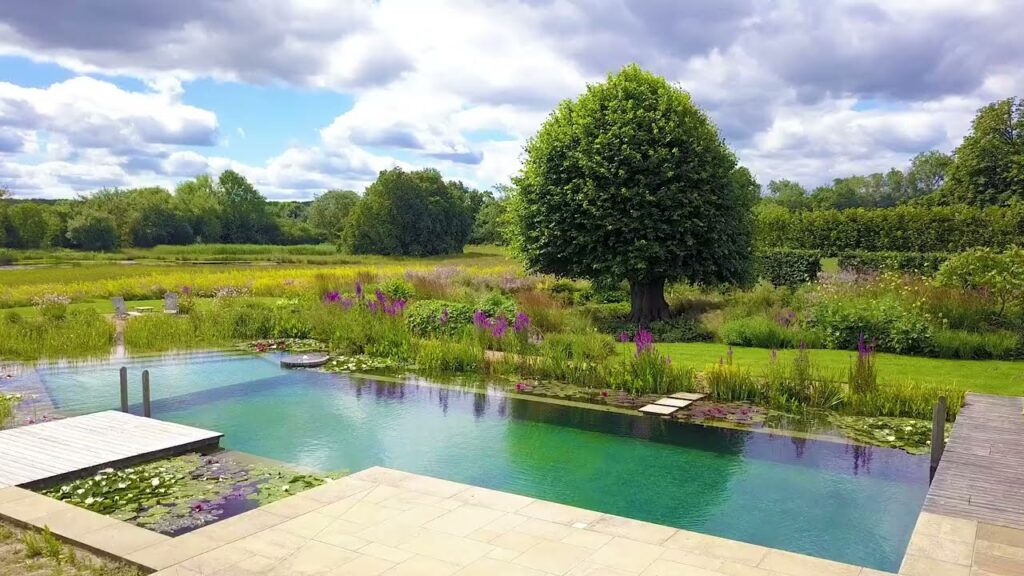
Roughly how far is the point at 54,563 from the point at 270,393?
20.2 ft

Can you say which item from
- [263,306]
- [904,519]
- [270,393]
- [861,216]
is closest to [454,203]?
[861,216]

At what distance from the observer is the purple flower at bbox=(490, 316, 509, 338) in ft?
41.7

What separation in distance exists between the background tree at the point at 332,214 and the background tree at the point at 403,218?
1515 cm

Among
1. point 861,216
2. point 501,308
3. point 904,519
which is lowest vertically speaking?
point 904,519

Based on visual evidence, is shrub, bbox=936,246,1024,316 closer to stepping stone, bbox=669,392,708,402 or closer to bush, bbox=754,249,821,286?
bush, bbox=754,249,821,286

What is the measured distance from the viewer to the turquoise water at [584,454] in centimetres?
616

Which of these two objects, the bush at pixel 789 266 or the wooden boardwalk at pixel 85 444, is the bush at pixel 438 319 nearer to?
the wooden boardwalk at pixel 85 444

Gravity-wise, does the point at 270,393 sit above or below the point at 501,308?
below

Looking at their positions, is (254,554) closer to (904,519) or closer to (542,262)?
(904,519)

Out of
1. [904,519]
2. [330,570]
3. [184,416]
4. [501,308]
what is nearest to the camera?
[330,570]

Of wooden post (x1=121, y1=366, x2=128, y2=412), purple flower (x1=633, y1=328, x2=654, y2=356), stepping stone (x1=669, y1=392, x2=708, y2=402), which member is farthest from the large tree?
wooden post (x1=121, y1=366, x2=128, y2=412)

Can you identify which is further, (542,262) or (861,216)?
(861,216)

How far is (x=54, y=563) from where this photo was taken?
4.70 m

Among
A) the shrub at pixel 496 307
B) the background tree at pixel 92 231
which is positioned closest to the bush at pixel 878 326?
the shrub at pixel 496 307
